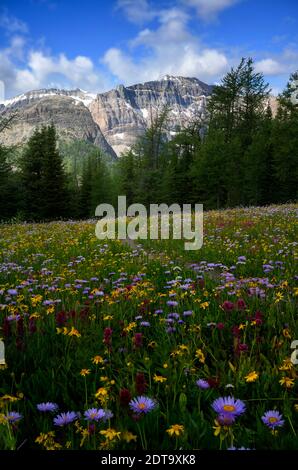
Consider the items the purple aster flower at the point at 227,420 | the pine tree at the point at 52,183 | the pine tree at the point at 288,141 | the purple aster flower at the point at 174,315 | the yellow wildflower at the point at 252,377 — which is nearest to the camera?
the purple aster flower at the point at 227,420

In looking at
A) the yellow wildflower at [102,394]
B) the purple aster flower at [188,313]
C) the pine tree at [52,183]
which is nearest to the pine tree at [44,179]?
the pine tree at [52,183]

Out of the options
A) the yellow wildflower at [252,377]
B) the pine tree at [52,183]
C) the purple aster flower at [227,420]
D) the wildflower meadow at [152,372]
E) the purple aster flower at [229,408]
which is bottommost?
the wildflower meadow at [152,372]

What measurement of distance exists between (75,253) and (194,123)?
59.6 metres

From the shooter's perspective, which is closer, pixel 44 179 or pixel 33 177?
pixel 44 179

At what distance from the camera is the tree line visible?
136 feet

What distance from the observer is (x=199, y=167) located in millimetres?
47969

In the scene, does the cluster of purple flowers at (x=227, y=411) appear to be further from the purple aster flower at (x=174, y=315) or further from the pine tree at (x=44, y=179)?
the pine tree at (x=44, y=179)

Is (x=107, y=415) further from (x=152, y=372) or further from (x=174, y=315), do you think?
(x=174, y=315)

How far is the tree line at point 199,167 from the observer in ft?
136

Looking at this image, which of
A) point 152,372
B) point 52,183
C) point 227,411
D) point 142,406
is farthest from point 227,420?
point 52,183

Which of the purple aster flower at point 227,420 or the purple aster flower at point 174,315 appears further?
the purple aster flower at point 174,315

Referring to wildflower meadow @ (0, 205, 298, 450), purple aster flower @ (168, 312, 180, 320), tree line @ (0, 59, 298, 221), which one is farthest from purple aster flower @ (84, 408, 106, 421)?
tree line @ (0, 59, 298, 221)
